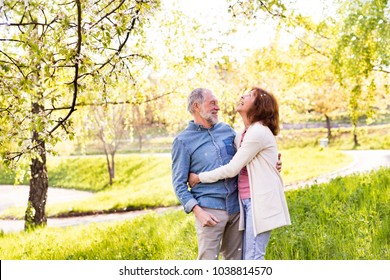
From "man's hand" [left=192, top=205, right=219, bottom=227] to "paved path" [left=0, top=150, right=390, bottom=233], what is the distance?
870cm

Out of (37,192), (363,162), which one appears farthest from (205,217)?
(363,162)

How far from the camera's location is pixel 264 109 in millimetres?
3250

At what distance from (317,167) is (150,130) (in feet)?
30.6

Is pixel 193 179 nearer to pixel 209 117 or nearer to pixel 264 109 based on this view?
pixel 209 117

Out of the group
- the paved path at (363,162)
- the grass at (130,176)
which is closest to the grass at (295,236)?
the paved path at (363,162)

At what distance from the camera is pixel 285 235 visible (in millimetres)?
5180

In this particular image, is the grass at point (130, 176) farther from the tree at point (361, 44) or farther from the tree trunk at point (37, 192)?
the tree at point (361, 44)

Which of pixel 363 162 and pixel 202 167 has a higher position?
pixel 202 167

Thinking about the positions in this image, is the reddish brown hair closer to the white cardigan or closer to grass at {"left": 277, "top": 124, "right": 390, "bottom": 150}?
the white cardigan

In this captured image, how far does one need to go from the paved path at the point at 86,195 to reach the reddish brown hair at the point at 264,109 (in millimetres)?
8664

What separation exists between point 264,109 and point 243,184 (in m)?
0.50

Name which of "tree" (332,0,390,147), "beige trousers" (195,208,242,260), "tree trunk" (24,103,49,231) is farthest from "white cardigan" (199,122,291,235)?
"tree trunk" (24,103,49,231)

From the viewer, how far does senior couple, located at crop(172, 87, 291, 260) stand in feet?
10.5
